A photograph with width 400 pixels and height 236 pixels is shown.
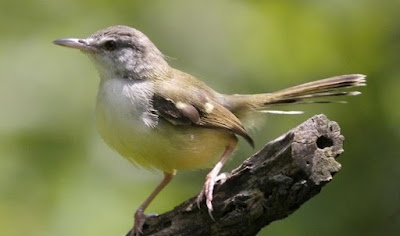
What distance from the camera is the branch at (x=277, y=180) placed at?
3.17 m

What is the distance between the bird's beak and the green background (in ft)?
0.48

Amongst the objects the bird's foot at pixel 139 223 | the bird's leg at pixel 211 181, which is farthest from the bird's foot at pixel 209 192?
the bird's foot at pixel 139 223

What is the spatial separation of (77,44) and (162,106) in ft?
2.09

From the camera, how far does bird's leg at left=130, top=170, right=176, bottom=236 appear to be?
13.3 feet

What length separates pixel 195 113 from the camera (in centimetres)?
441

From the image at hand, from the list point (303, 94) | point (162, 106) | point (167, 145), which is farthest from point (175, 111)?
point (303, 94)

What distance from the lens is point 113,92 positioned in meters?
4.43

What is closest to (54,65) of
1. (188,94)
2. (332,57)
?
(188,94)

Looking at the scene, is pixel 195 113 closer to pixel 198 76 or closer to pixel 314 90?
pixel 198 76

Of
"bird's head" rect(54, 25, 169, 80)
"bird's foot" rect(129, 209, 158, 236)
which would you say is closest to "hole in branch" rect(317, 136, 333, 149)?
"bird's foot" rect(129, 209, 158, 236)

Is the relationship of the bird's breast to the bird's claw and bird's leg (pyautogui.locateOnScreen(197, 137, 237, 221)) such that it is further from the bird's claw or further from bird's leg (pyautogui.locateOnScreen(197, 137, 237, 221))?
the bird's claw

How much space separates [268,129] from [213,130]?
785mm

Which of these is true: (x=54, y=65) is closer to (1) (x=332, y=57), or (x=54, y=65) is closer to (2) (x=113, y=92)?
(2) (x=113, y=92)

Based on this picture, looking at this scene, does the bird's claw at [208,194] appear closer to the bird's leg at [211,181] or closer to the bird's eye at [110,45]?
the bird's leg at [211,181]
